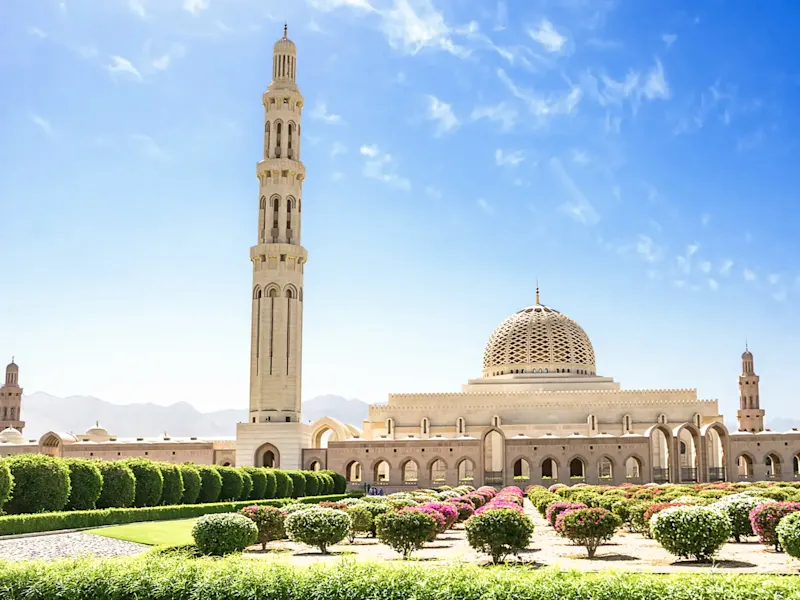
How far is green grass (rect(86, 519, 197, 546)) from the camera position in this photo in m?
15.8

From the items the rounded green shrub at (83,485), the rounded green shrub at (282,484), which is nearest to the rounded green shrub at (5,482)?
the rounded green shrub at (83,485)

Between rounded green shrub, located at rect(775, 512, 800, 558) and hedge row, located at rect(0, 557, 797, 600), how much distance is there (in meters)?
3.23

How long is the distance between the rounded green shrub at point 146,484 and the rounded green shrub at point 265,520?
758cm

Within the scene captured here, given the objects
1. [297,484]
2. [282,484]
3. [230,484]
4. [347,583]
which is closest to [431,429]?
[297,484]

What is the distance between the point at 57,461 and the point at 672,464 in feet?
95.9

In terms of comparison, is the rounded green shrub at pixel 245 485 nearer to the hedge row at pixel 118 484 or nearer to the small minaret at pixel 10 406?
the hedge row at pixel 118 484

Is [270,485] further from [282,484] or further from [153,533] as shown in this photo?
[153,533]

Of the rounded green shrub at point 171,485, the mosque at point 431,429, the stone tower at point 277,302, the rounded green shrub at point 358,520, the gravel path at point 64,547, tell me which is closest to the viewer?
the gravel path at point 64,547

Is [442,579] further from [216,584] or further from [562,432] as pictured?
[562,432]

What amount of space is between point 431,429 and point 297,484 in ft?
50.4

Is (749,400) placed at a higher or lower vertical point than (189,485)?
higher

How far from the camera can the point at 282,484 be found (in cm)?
3078

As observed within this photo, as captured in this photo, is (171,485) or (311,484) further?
(311,484)

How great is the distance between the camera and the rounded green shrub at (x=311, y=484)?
109 ft
